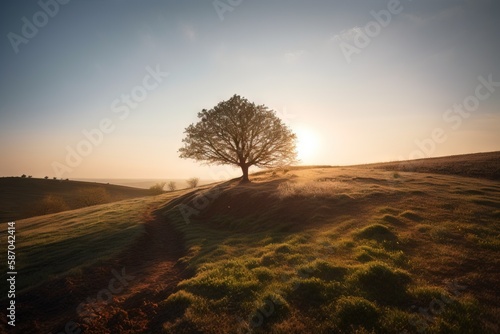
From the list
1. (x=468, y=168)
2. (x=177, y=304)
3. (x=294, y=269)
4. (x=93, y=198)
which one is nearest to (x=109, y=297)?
(x=177, y=304)

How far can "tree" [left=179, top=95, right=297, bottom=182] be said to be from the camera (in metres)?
42.1

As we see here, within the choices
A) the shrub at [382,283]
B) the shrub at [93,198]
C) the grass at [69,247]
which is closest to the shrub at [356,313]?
the shrub at [382,283]

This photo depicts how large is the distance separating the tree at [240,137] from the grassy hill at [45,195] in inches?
1889

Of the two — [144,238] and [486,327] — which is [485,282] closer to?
[486,327]

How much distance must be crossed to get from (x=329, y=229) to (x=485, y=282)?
9.22m

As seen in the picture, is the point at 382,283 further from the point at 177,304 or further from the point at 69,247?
the point at 69,247

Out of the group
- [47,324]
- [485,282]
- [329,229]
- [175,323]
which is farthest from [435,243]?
[47,324]

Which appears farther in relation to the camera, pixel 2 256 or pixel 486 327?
pixel 2 256

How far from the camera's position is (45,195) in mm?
84938

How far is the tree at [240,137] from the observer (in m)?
42.1

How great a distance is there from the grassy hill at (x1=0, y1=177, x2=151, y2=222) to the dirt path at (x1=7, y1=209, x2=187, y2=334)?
61756 millimetres

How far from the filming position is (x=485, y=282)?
10.7 metres

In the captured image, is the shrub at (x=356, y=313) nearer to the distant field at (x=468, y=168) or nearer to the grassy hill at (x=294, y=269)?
the grassy hill at (x=294, y=269)

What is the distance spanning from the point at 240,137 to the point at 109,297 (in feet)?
107
